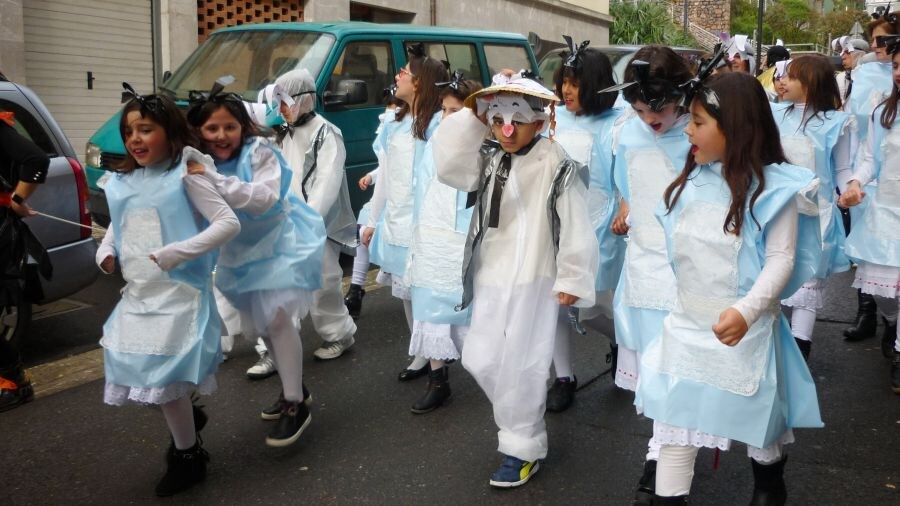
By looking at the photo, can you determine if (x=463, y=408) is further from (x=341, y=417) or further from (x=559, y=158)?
(x=559, y=158)

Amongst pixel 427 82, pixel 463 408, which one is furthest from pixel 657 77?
pixel 463 408

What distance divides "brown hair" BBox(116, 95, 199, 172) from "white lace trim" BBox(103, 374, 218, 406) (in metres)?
0.86

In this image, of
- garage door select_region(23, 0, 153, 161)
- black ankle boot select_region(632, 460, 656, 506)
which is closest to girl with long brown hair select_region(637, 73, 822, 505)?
black ankle boot select_region(632, 460, 656, 506)

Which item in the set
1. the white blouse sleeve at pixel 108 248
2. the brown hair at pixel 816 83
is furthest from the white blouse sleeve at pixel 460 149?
the brown hair at pixel 816 83

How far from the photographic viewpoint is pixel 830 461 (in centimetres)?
421

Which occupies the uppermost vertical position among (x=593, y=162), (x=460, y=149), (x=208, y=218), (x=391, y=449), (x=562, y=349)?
(x=460, y=149)

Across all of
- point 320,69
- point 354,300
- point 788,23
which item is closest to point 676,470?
point 354,300

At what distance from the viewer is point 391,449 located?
14.3 feet

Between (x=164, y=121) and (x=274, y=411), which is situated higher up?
(x=164, y=121)

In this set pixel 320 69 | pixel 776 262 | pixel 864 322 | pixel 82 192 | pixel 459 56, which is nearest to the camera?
pixel 776 262

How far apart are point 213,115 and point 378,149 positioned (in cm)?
178

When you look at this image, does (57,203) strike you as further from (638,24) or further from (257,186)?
(638,24)

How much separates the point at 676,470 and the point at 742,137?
1.13m

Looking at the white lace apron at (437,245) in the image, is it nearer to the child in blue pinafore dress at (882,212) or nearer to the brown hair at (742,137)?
the brown hair at (742,137)
